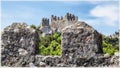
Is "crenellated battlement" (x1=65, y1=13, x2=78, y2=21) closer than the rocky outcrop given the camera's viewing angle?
No

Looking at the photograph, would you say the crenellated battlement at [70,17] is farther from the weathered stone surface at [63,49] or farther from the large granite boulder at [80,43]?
the large granite boulder at [80,43]

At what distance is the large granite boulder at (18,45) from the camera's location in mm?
11398

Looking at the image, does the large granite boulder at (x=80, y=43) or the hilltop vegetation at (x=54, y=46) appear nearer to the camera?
the large granite boulder at (x=80, y=43)

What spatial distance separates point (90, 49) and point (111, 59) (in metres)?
0.59

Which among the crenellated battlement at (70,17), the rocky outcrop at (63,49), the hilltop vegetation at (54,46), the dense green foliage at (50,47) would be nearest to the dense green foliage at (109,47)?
the hilltop vegetation at (54,46)

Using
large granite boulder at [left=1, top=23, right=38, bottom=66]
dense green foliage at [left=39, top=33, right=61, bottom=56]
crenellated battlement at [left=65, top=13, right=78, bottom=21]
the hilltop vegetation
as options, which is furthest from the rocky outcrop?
crenellated battlement at [left=65, top=13, right=78, bottom=21]

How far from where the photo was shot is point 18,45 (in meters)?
11.5

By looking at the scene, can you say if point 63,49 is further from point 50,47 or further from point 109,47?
point 109,47

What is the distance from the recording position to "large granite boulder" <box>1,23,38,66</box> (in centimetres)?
1140

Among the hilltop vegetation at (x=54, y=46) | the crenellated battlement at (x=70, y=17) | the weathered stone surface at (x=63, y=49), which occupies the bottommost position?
the crenellated battlement at (x=70, y=17)

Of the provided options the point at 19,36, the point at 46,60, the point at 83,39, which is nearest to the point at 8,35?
the point at 19,36

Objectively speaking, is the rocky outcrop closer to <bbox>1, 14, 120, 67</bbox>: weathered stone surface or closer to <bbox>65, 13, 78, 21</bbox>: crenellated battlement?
<bbox>1, 14, 120, 67</bbox>: weathered stone surface

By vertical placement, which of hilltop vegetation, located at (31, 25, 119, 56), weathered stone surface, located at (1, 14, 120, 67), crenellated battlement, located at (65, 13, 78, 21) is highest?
weathered stone surface, located at (1, 14, 120, 67)

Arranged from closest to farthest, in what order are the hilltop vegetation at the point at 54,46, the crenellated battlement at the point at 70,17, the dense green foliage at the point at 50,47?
the hilltop vegetation at the point at 54,46, the dense green foliage at the point at 50,47, the crenellated battlement at the point at 70,17
